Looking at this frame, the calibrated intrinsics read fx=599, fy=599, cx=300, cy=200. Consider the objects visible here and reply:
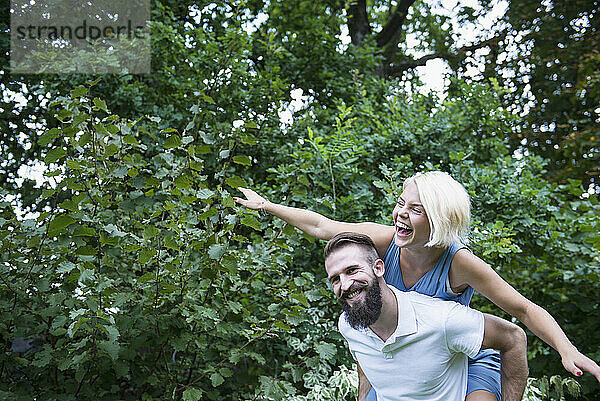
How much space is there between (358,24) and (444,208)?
5376 millimetres

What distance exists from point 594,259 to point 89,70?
3748 mm

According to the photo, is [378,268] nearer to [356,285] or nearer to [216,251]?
[356,285]

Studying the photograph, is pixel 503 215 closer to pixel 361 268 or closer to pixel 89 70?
pixel 361 268

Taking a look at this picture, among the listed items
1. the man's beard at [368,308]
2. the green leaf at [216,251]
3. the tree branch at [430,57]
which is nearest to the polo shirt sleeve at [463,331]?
the man's beard at [368,308]

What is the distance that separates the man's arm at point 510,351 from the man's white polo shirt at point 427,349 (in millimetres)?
61

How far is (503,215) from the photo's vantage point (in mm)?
3973

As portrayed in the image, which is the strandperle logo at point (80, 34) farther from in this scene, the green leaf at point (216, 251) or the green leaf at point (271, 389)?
the green leaf at point (271, 389)

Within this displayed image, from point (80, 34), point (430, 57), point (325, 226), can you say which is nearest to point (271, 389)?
point (325, 226)

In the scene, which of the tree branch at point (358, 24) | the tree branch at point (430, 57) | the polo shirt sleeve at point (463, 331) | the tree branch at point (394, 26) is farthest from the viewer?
the tree branch at point (430, 57)

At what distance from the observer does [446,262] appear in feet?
6.34

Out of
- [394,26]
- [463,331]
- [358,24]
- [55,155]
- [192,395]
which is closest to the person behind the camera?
[463,331]

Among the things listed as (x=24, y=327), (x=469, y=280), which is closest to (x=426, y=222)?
(x=469, y=280)

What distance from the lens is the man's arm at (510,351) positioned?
6.17 ft

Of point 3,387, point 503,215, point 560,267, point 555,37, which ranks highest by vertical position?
point 555,37
